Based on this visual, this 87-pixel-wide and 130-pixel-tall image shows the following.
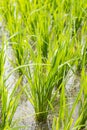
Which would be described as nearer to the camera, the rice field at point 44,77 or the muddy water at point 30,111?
the rice field at point 44,77

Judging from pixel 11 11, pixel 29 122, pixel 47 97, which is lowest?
pixel 29 122

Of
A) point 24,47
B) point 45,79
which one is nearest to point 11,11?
point 24,47

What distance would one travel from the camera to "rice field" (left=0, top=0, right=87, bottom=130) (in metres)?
1.23

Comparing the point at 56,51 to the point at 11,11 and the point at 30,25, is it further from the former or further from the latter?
the point at 11,11

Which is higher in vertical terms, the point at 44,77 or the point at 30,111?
the point at 44,77

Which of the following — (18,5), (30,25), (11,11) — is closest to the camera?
(30,25)

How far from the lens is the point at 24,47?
1.58 m

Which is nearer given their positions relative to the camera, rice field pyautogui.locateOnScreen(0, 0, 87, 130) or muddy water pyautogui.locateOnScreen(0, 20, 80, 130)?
rice field pyautogui.locateOnScreen(0, 0, 87, 130)

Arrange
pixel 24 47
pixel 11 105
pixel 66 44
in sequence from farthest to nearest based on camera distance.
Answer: pixel 24 47, pixel 66 44, pixel 11 105

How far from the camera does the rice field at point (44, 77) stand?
1226mm

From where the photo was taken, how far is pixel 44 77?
1388mm

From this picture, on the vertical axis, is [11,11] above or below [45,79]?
above

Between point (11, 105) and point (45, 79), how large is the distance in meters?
0.22

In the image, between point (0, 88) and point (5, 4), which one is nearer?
point (0, 88)
